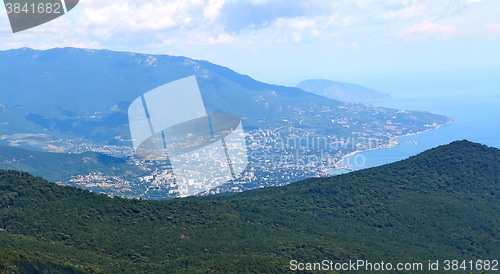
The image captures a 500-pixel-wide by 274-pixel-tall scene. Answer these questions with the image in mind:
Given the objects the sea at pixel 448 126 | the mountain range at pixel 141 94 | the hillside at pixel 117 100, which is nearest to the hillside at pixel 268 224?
the mountain range at pixel 141 94

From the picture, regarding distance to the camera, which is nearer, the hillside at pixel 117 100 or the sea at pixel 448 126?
the sea at pixel 448 126

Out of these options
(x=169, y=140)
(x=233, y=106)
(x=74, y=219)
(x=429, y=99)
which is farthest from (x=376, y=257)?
(x=429, y=99)

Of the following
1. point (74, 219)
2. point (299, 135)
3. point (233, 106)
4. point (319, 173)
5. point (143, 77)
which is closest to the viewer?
point (74, 219)

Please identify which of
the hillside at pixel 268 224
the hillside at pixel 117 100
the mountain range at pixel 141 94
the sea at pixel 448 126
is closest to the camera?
the hillside at pixel 268 224

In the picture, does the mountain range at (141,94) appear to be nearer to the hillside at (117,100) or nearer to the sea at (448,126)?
the hillside at (117,100)

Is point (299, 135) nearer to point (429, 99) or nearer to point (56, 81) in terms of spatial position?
point (56, 81)

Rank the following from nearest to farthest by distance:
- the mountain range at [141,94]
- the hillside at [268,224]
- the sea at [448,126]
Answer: the hillside at [268,224]
the mountain range at [141,94]
the sea at [448,126]

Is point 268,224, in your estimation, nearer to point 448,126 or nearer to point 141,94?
point 141,94
